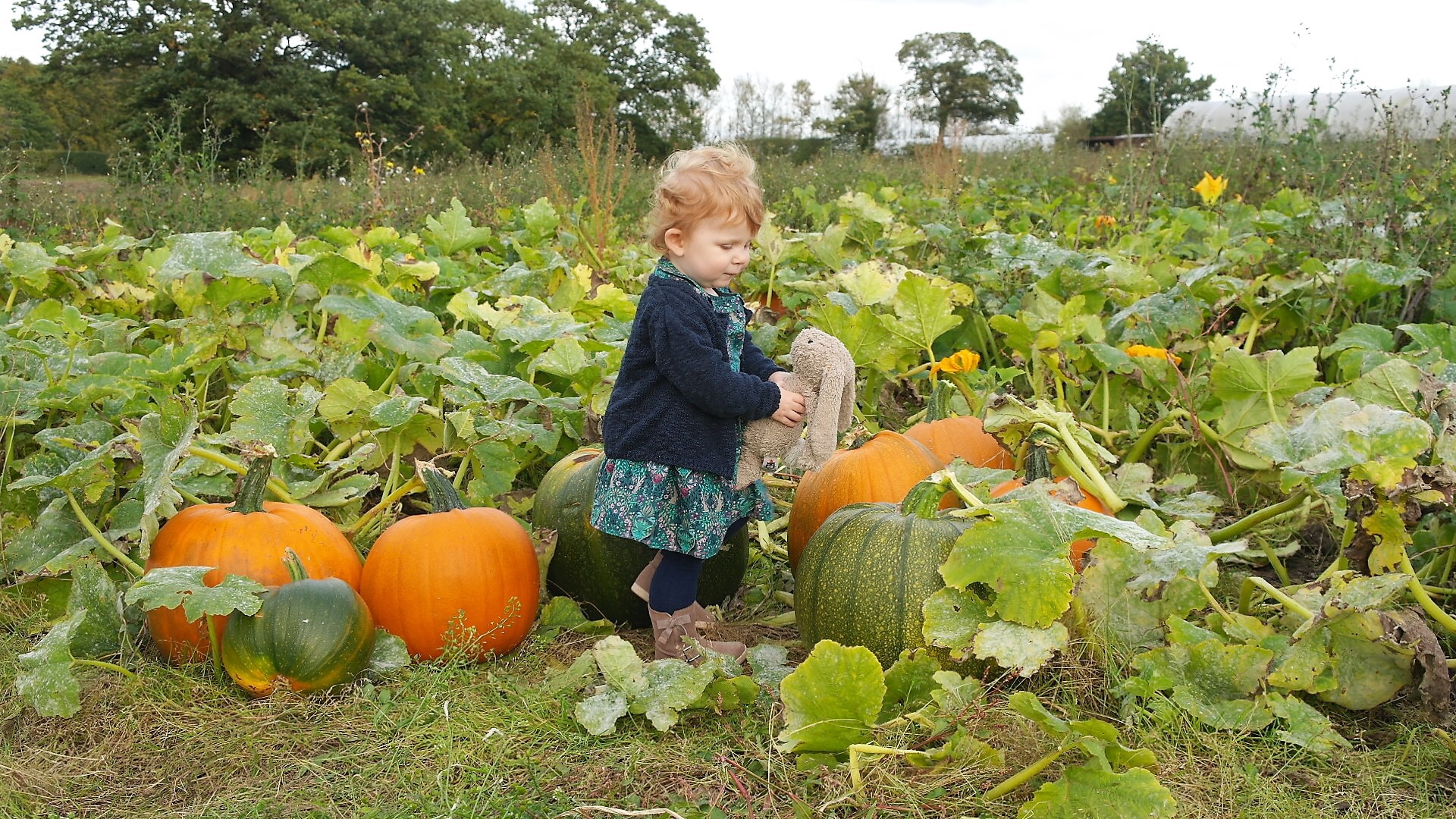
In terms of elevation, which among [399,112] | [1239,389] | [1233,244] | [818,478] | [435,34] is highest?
[435,34]

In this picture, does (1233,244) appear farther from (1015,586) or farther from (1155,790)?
(1155,790)

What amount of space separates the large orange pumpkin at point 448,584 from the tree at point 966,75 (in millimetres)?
47329

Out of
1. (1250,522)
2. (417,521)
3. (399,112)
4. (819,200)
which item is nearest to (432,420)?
(417,521)

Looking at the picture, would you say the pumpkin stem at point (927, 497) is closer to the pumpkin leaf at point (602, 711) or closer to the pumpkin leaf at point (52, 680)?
the pumpkin leaf at point (602, 711)

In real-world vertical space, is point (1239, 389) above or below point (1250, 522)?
above

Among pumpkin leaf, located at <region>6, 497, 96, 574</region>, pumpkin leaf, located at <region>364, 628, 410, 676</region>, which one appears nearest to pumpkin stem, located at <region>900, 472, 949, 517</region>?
pumpkin leaf, located at <region>364, 628, 410, 676</region>

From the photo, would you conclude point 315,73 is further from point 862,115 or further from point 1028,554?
point 1028,554

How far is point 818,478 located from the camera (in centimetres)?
263

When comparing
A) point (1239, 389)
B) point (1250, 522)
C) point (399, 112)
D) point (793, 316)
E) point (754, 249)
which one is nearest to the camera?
point (1250, 522)

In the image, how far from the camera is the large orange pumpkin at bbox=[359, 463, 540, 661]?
7.32 feet

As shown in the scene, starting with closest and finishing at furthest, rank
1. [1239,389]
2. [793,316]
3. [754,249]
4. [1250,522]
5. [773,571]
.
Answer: [1250,522], [1239,389], [773,571], [793,316], [754,249]

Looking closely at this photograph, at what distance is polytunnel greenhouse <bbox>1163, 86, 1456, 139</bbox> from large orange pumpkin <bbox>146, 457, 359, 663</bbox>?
13.0ft

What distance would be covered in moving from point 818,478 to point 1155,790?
125cm

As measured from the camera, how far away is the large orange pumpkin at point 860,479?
8.30ft
